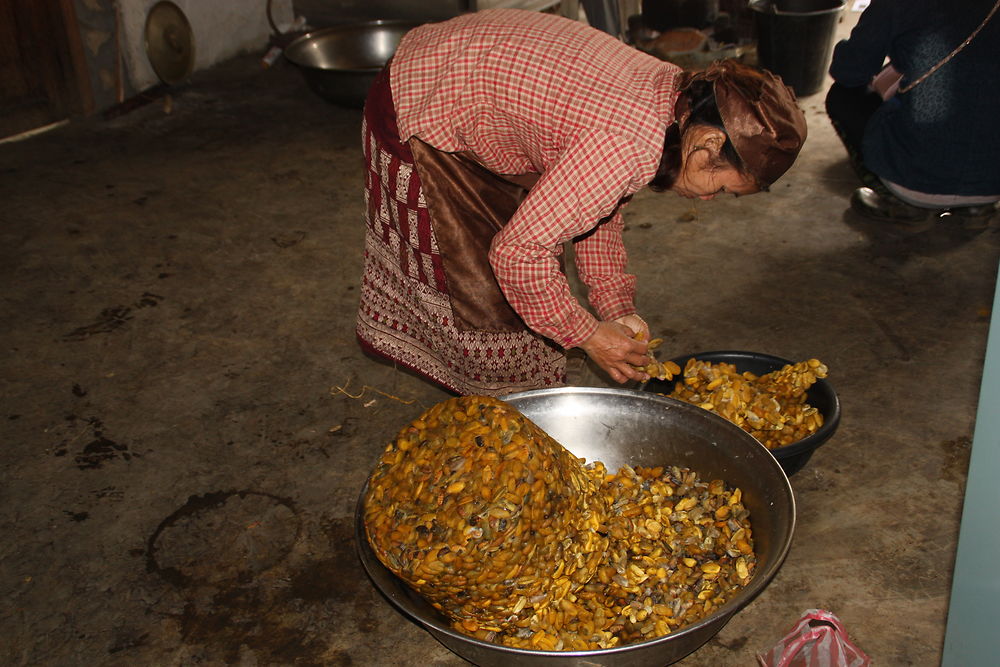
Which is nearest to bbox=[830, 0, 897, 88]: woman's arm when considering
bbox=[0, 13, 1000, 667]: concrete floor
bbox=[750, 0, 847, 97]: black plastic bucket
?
bbox=[0, 13, 1000, 667]: concrete floor

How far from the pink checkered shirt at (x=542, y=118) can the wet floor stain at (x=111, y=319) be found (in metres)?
2.11

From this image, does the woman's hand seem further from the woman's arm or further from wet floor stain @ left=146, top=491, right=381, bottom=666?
the woman's arm

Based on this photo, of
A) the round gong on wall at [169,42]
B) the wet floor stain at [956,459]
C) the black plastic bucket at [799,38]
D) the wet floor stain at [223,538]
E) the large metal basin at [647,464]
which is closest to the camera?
the large metal basin at [647,464]

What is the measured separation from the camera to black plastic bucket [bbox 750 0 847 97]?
578 centimetres

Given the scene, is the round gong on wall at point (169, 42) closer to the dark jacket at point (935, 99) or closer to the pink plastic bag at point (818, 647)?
the dark jacket at point (935, 99)

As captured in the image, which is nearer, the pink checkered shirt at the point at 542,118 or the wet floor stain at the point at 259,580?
the pink checkered shirt at the point at 542,118

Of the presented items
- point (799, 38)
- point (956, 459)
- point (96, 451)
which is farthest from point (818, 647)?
point (799, 38)

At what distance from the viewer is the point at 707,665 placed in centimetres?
234

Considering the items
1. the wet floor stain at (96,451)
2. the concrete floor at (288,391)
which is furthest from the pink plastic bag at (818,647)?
the wet floor stain at (96,451)

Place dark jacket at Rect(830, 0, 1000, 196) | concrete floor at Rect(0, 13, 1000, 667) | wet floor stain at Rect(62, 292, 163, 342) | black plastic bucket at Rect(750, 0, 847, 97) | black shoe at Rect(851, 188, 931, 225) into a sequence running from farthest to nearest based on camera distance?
black plastic bucket at Rect(750, 0, 847, 97) < black shoe at Rect(851, 188, 931, 225) < wet floor stain at Rect(62, 292, 163, 342) < dark jacket at Rect(830, 0, 1000, 196) < concrete floor at Rect(0, 13, 1000, 667)

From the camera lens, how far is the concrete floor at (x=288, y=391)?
8.36 feet

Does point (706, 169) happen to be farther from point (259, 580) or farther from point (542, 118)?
point (259, 580)

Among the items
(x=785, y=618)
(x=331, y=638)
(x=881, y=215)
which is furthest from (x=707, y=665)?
(x=881, y=215)

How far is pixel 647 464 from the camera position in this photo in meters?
2.52
